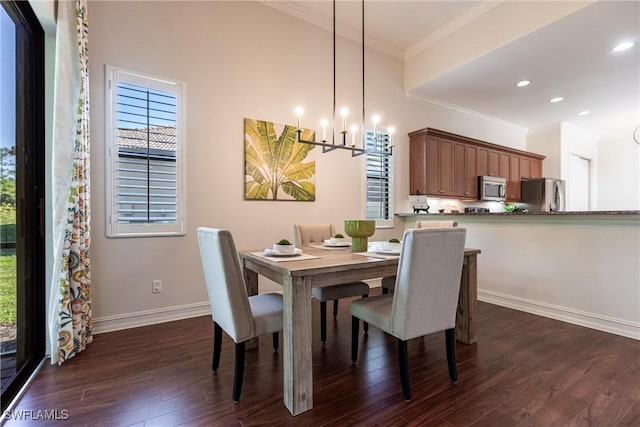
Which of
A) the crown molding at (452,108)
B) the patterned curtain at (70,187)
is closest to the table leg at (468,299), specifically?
the patterned curtain at (70,187)

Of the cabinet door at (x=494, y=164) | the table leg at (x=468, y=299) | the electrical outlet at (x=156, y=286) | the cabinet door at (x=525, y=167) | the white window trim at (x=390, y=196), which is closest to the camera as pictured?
the table leg at (x=468, y=299)

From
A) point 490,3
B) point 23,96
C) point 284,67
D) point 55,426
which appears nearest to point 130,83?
point 23,96

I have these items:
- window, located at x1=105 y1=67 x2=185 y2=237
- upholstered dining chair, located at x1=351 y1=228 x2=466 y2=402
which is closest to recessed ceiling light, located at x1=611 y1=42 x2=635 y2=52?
upholstered dining chair, located at x1=351 y1=228 x2=466 y2=402

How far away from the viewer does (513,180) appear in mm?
6027

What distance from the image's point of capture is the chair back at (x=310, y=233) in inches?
116

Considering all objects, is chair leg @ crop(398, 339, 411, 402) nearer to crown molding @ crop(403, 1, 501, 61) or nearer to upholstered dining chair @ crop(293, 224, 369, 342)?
upholstered dining chair @ crop(293, 224, 369, 342)

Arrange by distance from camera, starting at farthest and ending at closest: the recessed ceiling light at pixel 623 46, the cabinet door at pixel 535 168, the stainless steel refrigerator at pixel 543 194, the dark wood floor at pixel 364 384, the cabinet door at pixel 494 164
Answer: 1. the cabinet door at pixel 535 168
2. the stainless steel refrigerator at pixel 543 194
3. the cabinet door at pixel 494 164
4. the recessed ceiling light at pixel 623 46
5. the dark wood floor at pixel 364 384

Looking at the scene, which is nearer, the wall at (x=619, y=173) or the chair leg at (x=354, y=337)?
the chair leg at (x=354, y=337)

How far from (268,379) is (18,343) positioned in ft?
5.06

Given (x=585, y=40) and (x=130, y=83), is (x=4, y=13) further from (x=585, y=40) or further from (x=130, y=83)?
(x=585, y=40)

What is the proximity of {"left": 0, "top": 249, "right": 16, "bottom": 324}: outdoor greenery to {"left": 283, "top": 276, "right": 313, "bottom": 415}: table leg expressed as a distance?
5.00 ft

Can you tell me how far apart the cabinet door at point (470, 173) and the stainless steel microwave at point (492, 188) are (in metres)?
0.09

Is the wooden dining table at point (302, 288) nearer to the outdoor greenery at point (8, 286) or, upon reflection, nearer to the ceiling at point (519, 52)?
the outdoor greenery at point (8, 286)

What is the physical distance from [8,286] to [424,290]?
2348 mm
